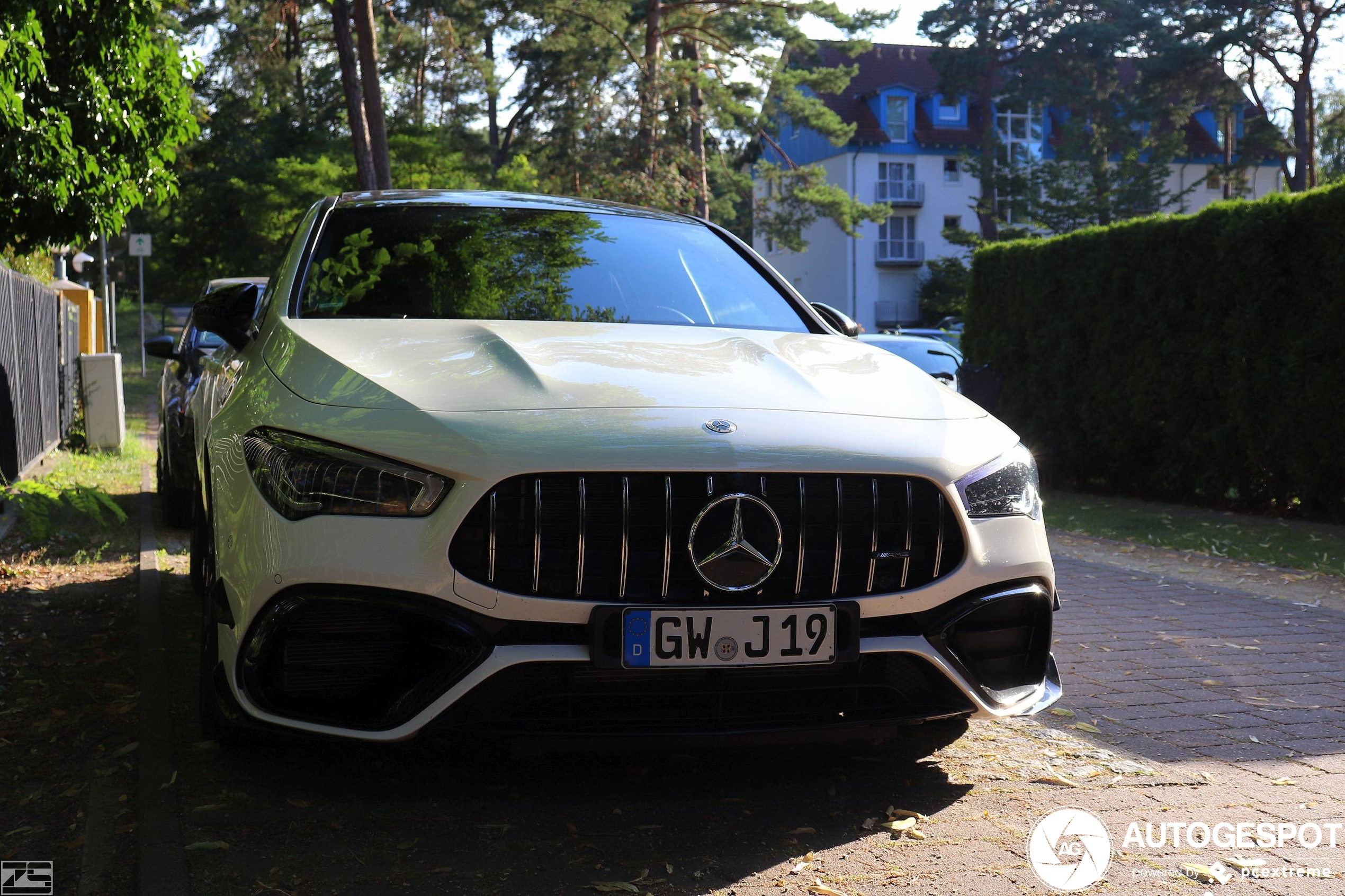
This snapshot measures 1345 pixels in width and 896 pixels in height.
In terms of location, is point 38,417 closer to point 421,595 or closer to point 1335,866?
point 421,595

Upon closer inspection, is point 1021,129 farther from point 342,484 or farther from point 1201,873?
point 342,484

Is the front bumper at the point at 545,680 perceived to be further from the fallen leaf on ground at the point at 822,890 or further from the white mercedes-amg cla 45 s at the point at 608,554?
the fallen leaf on ground at the point at 822,890

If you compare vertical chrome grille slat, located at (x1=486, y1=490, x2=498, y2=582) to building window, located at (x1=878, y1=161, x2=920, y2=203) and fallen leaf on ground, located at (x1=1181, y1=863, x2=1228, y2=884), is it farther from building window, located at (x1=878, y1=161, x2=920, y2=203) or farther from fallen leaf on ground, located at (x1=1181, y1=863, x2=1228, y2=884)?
building window, located at (x1=878, y1=161, x2=920, y2=203)

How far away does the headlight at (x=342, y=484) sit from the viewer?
2982 mm

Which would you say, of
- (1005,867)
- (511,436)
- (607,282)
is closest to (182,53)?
(607,282)

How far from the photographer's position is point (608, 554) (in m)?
3.00

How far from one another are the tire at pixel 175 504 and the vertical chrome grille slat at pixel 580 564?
5847mm

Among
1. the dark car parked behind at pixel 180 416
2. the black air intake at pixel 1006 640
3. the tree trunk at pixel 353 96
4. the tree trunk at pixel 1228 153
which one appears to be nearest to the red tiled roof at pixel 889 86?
the tree trunk at pixel 1228 153

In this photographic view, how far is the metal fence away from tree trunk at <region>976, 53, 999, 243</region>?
37.4 metres

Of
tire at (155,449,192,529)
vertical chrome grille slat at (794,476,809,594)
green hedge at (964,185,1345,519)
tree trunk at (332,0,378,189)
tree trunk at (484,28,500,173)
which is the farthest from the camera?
tree trunk at (484,28,500,173)

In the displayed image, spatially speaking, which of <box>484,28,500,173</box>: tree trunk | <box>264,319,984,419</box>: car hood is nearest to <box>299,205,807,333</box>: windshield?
<box>264,319,984,419</box>: car hood

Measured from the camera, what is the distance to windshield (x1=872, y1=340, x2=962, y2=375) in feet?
47.9

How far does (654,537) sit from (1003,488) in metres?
0.95

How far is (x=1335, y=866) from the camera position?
304 cm
